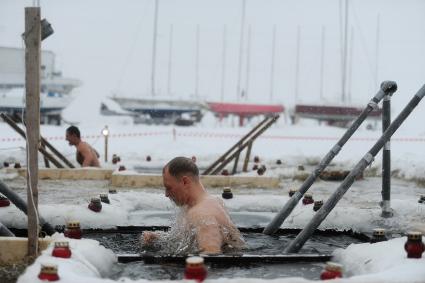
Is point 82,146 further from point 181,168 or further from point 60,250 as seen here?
point 60,250

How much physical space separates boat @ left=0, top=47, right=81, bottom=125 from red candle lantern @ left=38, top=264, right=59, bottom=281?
4161 centimetres

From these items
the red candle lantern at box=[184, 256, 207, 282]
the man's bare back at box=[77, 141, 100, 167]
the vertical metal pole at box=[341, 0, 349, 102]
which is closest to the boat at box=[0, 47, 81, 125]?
the vertical metal pole at box=[341, 0, 349, 102]

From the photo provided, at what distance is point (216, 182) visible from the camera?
10516mm

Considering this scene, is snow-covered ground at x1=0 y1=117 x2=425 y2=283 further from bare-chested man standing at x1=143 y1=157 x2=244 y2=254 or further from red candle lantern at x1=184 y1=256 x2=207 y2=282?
bare-chested man standing at x1=143 y1=157 x2=244 y2=254

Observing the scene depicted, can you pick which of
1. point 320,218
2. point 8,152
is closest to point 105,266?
point 320,218

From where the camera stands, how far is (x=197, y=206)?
14.8 ft

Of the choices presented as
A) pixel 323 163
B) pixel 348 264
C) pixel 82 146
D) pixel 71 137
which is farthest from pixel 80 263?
pixel 82 146

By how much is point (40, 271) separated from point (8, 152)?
14.4 m

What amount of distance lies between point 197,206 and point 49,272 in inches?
68.1

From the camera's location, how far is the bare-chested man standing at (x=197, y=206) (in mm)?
4449

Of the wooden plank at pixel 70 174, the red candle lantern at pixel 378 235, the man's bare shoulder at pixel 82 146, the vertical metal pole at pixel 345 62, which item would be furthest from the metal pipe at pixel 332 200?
the vertical metal pole at pixel 345 62

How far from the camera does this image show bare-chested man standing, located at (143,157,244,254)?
445 cm

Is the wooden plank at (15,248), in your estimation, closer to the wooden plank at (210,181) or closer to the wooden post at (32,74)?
the wooden post at (32,74)

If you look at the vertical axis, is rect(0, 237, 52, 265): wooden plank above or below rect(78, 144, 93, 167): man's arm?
above
